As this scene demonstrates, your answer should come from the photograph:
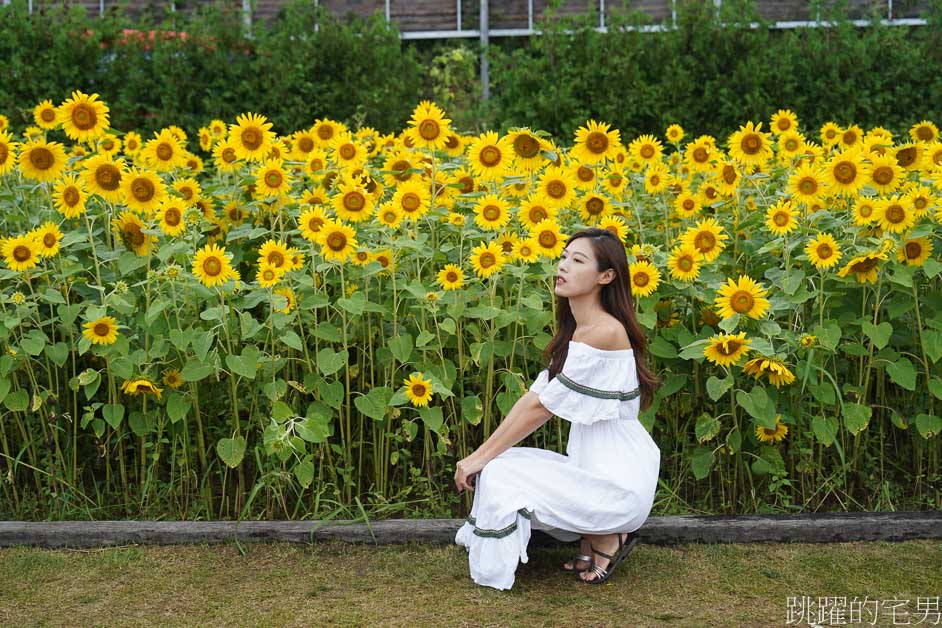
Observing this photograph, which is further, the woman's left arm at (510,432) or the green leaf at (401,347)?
the green leaf at (401,347)

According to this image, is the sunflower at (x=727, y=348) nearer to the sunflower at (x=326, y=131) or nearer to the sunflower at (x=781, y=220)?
the sunflower at (x=781, y=220)

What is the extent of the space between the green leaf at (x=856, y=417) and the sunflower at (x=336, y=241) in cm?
161

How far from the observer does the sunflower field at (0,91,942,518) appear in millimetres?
3365

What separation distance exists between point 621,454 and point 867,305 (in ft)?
3.77

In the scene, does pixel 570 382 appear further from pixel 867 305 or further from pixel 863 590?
pixel 867 305

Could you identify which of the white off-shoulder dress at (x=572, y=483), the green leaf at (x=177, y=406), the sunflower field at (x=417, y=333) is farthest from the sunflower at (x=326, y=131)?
the white off-shoulder dress at (x=572, y=483)

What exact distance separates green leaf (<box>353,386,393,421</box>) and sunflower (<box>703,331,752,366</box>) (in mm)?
979

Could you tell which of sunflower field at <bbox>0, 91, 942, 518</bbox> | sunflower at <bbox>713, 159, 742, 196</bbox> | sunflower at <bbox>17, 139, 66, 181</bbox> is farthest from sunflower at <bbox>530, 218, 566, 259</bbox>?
sunflower at <bbox>17, 139, 66, 181</bbox>

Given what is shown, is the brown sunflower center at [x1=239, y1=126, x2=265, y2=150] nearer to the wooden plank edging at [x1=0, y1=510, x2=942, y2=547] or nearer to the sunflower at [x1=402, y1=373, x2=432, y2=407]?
the sunflower at [x1=402, y1=373, x2=432, y2=407]

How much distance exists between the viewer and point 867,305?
11.9ft

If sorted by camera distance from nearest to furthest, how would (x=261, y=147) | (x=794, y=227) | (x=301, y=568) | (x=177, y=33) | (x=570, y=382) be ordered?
1. (x=570, y=382)
2. (x=301, y=568)
3. (x=794, y=227)
4. (x=261, y=147)
5. (x=177, y=33)

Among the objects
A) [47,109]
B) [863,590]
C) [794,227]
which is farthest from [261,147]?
[863,590]

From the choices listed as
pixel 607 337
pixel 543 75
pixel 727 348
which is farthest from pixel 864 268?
pixel 543 75

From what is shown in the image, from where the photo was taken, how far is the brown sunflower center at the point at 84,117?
3.64 meters
